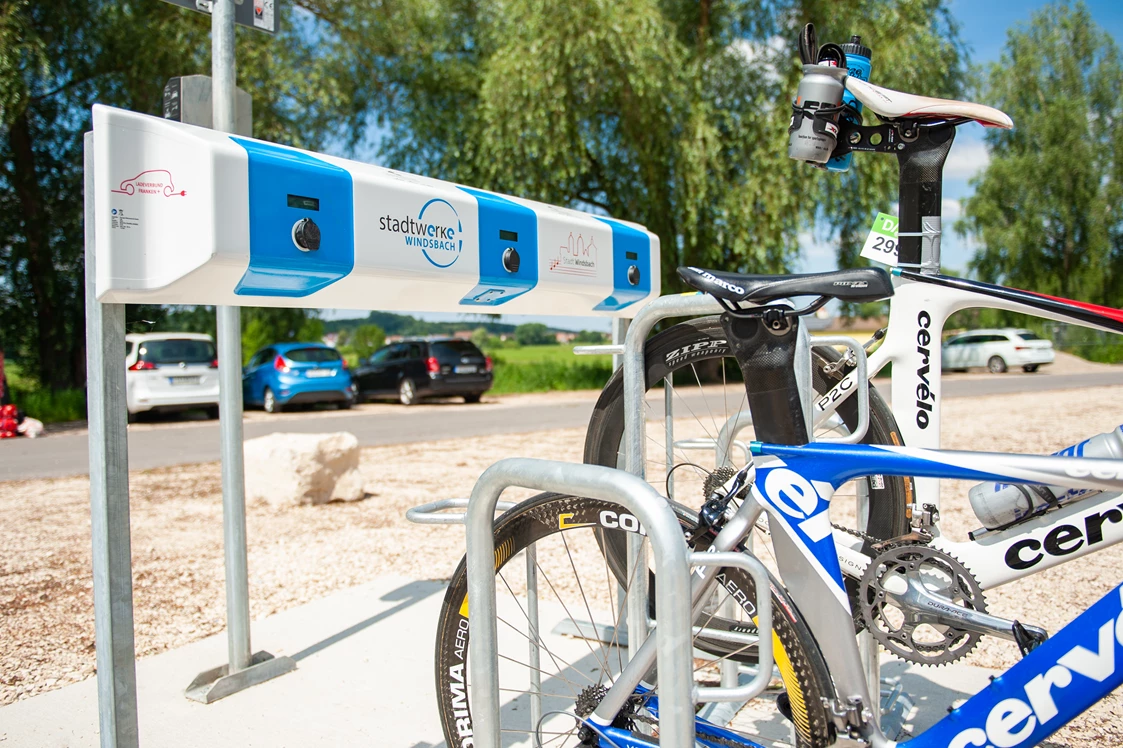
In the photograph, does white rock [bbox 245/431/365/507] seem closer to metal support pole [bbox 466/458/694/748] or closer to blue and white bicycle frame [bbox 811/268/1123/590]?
blue and white bicycle frame [bbox 811/268/1123/590]

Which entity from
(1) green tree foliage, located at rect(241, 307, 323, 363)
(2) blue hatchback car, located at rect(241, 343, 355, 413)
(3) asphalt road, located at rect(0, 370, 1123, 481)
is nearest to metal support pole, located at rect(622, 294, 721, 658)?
(3) asphalt road, located at rect(0, 370, 1123, 481)

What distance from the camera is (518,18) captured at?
17.2 metres

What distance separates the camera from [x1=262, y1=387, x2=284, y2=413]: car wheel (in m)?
16.7

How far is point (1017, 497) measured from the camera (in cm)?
249

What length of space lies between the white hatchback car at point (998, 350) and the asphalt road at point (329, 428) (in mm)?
7055

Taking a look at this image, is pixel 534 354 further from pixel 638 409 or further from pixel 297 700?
pixel 638 409

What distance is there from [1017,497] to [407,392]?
53.6 feet

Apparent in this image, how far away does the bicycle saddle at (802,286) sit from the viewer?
1790 millimetres

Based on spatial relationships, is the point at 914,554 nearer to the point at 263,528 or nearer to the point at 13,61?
the point at 263,528

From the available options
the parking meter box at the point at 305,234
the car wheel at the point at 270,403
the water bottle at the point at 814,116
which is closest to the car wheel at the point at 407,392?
the car wheel at the point at 270,403

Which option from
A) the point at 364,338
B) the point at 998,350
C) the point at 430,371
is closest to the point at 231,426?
the point at 430,371

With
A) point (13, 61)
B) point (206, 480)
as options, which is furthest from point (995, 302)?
point (13, 61)

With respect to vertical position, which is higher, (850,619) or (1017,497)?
(1017,497)

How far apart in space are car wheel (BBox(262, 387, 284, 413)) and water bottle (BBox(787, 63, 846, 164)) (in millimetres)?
14997
